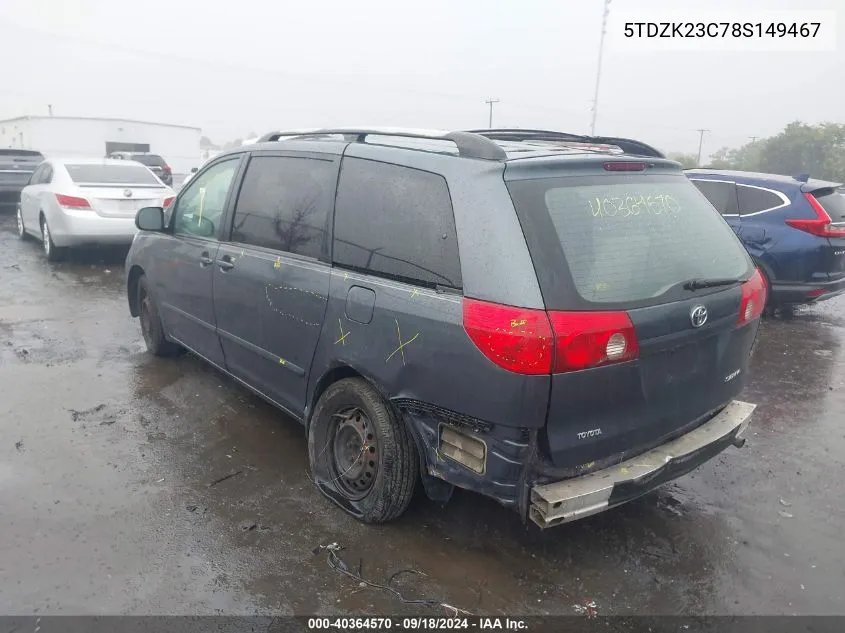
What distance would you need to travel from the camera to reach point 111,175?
934cm

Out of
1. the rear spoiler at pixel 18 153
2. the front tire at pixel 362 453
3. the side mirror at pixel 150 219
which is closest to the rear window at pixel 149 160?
the rear spoiler at pixel 18 153

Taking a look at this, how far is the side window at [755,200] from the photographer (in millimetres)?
7070

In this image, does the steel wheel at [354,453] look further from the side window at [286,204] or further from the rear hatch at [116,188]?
the rear hatch at [116,188]

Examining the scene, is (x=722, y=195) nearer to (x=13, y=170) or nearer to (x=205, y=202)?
(x=205, y=202)

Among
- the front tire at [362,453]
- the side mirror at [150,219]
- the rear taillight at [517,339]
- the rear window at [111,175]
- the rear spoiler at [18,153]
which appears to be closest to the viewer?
the rear taillight at [517,339]

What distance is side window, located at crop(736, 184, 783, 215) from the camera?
7070mm

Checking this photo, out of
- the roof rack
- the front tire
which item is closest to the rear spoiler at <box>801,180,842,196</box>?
the roof rack

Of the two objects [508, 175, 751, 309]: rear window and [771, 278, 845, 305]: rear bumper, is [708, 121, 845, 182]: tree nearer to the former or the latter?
[771, 278, 845, 305]: rear bumper

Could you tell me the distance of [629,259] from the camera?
2693 mm

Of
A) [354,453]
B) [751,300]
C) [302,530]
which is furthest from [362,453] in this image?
[751,300]

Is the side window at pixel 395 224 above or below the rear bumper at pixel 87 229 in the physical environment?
above

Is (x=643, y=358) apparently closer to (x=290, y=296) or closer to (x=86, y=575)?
(x=290, y=296)

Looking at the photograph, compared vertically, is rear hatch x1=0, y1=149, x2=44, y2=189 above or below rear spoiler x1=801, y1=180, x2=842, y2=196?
below

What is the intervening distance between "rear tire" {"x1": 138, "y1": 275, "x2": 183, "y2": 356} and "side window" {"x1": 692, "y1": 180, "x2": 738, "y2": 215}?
234 inches
